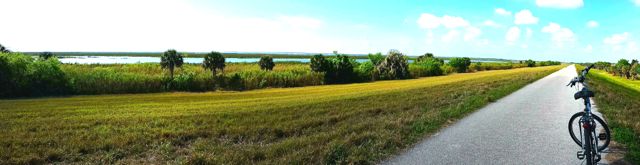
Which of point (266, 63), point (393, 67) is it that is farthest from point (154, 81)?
point (266, 63)

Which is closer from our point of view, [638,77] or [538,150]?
[538,150]

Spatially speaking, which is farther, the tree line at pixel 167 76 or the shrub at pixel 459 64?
the shrub at pixel 459 64

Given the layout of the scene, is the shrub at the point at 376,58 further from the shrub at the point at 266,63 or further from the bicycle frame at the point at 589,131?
the bicycle frame at the point at 589,131

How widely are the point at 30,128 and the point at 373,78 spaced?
50.6 metres

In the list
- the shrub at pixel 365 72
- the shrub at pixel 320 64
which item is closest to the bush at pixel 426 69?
the shrub at pixel 365 72

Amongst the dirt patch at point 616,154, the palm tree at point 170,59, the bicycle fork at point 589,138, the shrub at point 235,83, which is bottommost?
the shrub at point 235,83

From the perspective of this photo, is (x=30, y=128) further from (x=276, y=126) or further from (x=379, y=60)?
(x=379, y=60)

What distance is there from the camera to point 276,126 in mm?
12719

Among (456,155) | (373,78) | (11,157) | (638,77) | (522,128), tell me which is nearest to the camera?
(456,155)

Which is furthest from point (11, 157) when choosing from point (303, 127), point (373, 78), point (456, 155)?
point (373, 78)

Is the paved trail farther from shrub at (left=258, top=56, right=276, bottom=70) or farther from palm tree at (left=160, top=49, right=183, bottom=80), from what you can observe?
shrub at (left=258, top=56, right=276, bottom=70)

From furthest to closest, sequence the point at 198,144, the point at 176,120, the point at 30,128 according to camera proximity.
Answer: the point at 176,120
the point at 30,128
the point at 198,144

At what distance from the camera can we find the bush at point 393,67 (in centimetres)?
6331

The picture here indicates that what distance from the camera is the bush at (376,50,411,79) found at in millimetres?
63312
